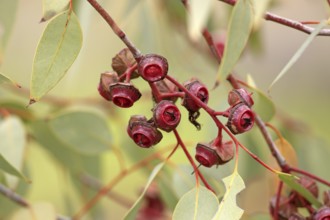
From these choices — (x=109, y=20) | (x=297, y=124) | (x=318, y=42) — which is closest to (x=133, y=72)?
(x=109, y=20)

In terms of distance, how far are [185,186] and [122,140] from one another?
0.55 metres

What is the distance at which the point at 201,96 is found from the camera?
0.95m

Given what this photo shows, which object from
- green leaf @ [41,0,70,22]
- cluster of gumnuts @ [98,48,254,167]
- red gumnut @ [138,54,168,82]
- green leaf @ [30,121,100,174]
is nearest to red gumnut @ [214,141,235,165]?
cluster of gumnuts @ [98,48,254,167]

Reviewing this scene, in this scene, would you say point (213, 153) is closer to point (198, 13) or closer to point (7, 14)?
point (198, 13)

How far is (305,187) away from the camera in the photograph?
3.48 ft

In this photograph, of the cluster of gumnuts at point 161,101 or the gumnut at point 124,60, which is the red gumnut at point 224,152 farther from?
the gumnut at point 124,60

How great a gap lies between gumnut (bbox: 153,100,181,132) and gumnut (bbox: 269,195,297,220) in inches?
9.3

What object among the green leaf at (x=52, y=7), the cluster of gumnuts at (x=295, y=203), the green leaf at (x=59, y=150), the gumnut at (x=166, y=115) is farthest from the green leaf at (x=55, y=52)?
the green leaf at (x=59, y=150)

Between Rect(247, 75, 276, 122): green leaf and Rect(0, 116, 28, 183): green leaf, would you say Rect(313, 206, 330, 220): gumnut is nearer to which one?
Rect(247, 75, 276, 122): green leaf

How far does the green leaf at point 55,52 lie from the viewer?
936 millimetres

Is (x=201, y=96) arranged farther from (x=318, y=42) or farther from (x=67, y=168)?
(x=318, y=42)

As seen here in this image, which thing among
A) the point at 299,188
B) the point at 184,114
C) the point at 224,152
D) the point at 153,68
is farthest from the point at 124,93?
the point at 184,114

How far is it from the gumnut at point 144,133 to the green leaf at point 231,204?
0.10 metres

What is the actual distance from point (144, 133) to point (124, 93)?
0.17 ft
